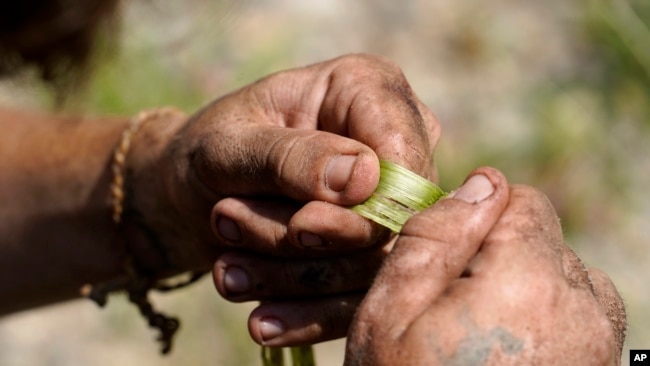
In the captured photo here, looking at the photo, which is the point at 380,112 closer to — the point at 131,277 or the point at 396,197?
the point at 396,197

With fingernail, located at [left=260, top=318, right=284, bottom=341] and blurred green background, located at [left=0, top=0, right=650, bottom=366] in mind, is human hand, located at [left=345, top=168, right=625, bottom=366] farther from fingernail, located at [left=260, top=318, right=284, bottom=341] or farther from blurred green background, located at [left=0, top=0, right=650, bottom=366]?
blurred green background, located at [left=0, top=0, right=650, bottom=366]

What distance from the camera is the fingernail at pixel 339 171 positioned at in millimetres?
1273

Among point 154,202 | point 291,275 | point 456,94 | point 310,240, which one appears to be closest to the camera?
point 310,240

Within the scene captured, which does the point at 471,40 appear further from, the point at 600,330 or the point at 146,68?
the point at 600,330

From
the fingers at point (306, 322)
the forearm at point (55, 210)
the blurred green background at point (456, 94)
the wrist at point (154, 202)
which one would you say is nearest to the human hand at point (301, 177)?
the fingers at point (306, 322)

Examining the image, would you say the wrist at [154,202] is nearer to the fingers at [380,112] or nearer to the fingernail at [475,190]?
the fingers at [380,112]

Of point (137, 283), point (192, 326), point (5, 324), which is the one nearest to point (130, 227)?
A: point (137, 283)

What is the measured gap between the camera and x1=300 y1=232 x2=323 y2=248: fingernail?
1.29 m

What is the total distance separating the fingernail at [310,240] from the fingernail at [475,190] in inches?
9.0

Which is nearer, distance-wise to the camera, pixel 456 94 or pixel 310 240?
pixel 310 240

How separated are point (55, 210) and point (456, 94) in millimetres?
2585

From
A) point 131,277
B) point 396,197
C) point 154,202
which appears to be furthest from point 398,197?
point 131,277

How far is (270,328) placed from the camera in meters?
1.40

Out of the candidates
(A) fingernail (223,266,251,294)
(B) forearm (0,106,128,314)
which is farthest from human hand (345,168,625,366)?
(B) forearm (0,106,128,314)
